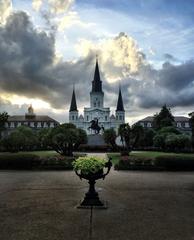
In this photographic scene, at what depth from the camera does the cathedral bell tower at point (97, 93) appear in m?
139

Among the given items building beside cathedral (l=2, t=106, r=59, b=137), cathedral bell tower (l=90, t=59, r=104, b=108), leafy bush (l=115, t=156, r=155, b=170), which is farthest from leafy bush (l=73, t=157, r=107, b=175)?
cathedral bell tower (l=90, t=59, r=104, b=108)

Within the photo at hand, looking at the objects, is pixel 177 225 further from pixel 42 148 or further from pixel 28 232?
pixel 42 148

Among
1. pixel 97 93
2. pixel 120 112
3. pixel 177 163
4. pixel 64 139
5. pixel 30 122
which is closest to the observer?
pixel 177 163

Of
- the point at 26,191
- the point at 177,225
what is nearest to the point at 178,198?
the point at 177,225

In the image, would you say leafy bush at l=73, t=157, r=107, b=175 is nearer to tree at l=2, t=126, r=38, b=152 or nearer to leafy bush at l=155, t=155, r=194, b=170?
leafy bush at l=155, t=155, r=194, b=170

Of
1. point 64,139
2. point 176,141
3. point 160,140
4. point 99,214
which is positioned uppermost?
point 160,140

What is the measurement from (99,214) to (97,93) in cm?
12991

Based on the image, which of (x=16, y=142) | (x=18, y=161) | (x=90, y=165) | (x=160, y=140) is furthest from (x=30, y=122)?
(x=90, y=165)

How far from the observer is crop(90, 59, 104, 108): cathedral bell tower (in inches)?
5458

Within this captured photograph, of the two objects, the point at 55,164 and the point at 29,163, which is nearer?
the point at 29,163

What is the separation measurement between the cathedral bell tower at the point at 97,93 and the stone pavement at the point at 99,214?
404ft

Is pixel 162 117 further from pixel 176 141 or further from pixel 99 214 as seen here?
pixel 99 214

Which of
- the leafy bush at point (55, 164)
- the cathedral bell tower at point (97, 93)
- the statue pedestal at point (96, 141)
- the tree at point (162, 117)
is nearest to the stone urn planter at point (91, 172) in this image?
the leafy bush at point (55, 164)

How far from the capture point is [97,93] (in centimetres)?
14025
